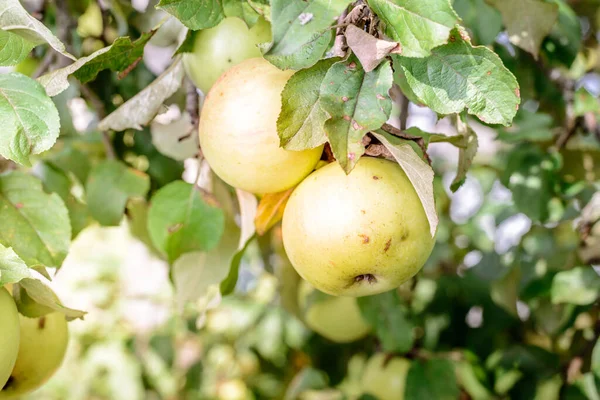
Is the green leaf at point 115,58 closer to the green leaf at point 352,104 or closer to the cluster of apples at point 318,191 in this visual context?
the cluster of apples at point 318,191

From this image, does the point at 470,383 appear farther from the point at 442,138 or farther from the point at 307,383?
the point at 442,138

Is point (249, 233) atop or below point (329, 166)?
below

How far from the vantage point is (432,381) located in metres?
1.20

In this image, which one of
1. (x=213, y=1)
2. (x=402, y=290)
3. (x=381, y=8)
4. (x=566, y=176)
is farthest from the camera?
(x=402, y=290)

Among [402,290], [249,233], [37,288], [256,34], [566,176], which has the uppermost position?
[256,34]

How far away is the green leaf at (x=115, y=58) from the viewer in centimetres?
71

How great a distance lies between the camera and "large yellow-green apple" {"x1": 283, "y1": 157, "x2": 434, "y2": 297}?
2.04ft

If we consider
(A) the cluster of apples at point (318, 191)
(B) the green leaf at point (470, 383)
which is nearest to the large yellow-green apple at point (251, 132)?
(A) the cluster of apples at point (318, 191)

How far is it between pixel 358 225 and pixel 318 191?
0.06 metres

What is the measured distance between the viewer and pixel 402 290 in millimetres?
1507

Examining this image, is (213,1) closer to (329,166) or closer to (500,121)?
(329,166)

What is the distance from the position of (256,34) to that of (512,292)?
2.86 feet

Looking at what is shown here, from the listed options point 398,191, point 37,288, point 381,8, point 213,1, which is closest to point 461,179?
point 398,191

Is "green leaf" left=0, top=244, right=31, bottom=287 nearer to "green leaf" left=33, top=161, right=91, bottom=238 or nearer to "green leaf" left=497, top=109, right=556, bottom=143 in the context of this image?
"green leaf" left=33, top=161, right=91, bottom=238
